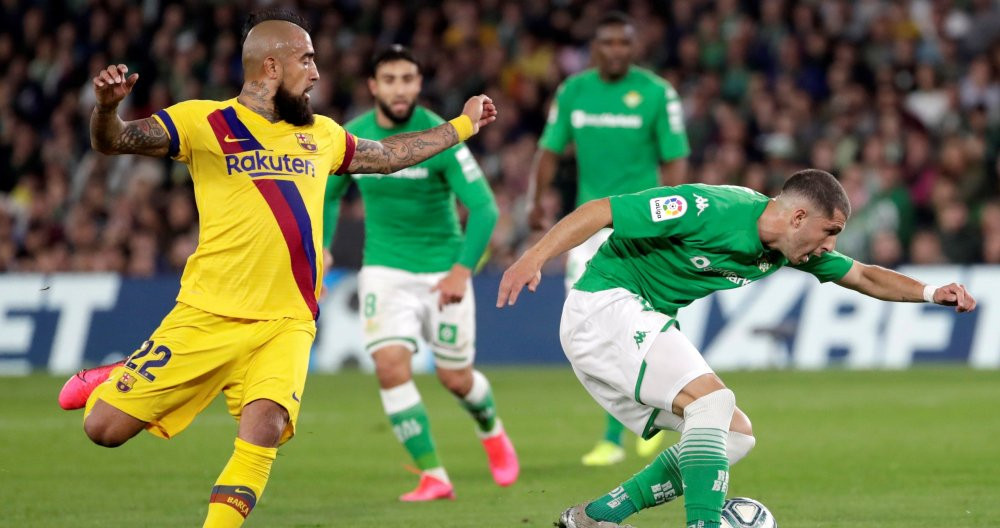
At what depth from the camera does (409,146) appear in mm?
6648

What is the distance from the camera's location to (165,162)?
19.7 metres

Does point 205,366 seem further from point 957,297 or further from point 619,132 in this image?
point 619,132

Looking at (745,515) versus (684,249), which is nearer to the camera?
(745,515)

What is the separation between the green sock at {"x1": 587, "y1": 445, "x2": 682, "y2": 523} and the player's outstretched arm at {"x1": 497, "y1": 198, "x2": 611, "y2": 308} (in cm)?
108

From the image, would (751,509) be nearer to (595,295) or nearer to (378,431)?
(595,295)

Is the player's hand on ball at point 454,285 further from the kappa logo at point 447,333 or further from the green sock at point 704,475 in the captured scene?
the green sock at point 704,475

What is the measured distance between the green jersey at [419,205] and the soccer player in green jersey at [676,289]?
2098 mm

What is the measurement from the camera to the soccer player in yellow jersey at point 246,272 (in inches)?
239

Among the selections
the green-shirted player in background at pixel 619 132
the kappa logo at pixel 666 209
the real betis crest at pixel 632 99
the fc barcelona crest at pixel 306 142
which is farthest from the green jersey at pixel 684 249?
the real betis crest at pixel 632 99

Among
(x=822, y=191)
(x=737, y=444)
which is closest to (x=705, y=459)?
(x=737, y=444)

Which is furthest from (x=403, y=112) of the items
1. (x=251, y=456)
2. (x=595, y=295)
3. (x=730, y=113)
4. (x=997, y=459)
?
(x=730, y=113)

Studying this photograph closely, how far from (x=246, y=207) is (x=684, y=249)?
190cm

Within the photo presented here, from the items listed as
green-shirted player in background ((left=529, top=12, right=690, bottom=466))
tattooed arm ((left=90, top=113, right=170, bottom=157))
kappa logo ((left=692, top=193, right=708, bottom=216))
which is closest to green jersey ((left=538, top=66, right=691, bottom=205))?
green-shirted player in background ((left=529, top=12, right=690, bottom=466))

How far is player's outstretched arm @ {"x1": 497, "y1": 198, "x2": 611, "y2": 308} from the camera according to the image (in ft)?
19.5
